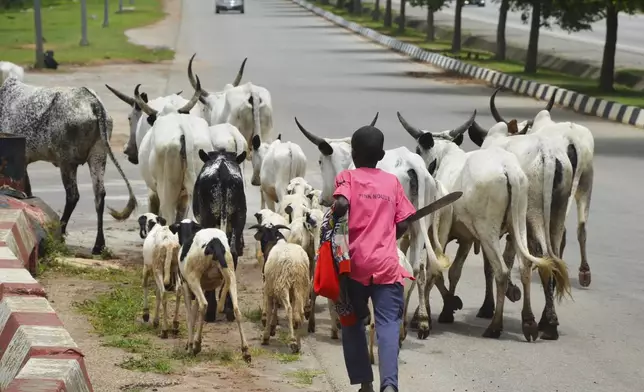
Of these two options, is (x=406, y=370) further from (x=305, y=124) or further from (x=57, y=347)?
(x=305, y=124)

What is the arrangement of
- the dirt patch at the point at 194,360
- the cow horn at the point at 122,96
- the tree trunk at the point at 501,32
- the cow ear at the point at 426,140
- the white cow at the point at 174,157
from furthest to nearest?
the tree trunk at the point at 501,32 → the cow horn at the point at 122,96 → the white cow at the point at 174,157 → the cow ear at the point at 426,140 → the dirt patch at the point at 194,360

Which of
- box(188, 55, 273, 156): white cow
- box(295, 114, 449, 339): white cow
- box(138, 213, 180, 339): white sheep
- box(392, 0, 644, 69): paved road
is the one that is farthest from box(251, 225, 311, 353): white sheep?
box(392, 0, 644, 69): paved road

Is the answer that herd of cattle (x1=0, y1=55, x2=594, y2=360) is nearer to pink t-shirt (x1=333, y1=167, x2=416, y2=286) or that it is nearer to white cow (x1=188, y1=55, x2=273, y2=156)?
pink t-shirt (x1=333, y1=167, x2=416, y2=286)

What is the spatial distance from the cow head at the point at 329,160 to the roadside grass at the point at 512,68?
52.9ft

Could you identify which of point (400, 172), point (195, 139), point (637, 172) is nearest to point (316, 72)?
point (637, 172)

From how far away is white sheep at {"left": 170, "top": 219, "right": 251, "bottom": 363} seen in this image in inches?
370

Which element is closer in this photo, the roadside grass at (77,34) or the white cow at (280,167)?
the white cow at (280,167)

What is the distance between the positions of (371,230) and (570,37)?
44041mm

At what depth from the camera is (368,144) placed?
25.5 feet

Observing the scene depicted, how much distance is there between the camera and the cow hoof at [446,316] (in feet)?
36.4

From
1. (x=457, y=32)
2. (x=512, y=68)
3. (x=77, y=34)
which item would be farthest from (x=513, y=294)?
(x=77, y=34)

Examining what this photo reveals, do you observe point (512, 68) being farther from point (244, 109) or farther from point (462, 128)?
point (462, 128)

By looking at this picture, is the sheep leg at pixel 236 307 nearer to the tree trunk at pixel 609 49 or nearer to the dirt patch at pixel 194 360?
the dirt patch at pixel 194 360

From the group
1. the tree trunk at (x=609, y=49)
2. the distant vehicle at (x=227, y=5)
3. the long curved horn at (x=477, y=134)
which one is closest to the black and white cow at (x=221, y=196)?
the long curved horn at (x=477, y=134)
